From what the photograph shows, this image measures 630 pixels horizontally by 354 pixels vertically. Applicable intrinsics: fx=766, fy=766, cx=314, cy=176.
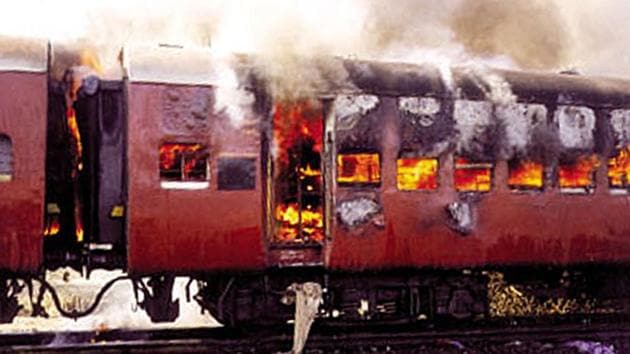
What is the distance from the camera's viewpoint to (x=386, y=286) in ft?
34.5

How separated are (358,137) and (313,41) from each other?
6.72ft

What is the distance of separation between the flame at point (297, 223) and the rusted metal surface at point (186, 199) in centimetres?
53

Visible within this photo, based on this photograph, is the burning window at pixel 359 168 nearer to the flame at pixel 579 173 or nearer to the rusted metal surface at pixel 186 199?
the rusted metal surface at pixel 186 199

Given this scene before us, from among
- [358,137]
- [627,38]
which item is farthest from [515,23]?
[358,137]

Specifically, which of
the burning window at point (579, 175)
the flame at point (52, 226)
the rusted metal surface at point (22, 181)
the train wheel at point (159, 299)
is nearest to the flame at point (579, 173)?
Answer: the burning window at point (579, 175)

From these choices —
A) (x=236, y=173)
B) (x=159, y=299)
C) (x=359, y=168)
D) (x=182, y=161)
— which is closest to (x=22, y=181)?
(x=182, y=161)

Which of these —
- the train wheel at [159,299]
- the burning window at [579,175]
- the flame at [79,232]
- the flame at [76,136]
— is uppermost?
the flame at [76,136]

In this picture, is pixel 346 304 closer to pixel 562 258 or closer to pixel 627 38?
pixel 562 258

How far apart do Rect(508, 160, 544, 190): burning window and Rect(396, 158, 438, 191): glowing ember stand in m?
1.18

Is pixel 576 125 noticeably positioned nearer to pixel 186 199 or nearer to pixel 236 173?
pixel 236 173

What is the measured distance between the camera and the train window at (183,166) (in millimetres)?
9414

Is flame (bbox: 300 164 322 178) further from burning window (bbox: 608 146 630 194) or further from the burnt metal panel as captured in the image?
Answer: burning window (bbox: 608 146 630 194)

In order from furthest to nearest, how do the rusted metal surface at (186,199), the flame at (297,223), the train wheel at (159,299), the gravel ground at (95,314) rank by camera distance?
the gravel ground at (95,314) < the flame at (297,223) < the train wheel at (159,299) < the rusted metal surface at (186,199)

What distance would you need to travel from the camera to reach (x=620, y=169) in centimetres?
1150
